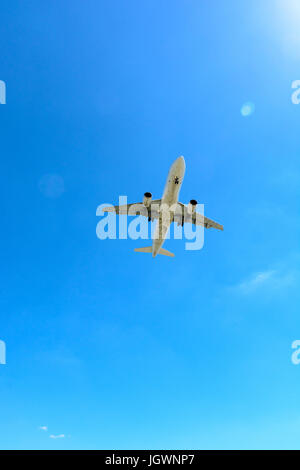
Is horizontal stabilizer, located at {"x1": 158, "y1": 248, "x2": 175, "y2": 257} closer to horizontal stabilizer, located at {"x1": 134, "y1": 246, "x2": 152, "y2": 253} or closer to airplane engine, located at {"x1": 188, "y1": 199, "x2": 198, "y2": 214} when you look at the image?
horizontal stabilizer, located at {"x1": 134, "y1": 246, "x2": 152, "y2": 253}

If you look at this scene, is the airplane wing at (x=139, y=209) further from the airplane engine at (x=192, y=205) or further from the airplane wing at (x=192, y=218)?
the airplane engine at (x=192, y=205)

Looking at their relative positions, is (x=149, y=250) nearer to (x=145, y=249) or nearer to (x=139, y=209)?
(x=145, y=249)

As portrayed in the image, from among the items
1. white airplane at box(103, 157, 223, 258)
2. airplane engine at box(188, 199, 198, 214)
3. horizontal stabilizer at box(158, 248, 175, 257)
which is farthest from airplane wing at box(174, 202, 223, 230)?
horizontal stabilizer at box(158, 248, 175, 257)

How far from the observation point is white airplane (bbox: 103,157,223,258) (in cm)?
4062

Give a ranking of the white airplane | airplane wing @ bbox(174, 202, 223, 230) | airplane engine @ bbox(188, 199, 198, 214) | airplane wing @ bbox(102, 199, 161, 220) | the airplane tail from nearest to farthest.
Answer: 1. the white airplane
2. airplane engine @ bbox(188, 199, 198, 214)
3. airplane wing @ bbox(102, 199, 161, 220)
4. airplane wing @ bbox(174, 202, 223, 230)
5. the airplane tail

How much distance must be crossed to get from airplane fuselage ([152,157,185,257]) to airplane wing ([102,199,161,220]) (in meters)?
1.57

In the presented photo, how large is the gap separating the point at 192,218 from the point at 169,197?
9.88 m

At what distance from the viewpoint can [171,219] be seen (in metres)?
47.6

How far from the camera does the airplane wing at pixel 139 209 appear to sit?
47250mm
